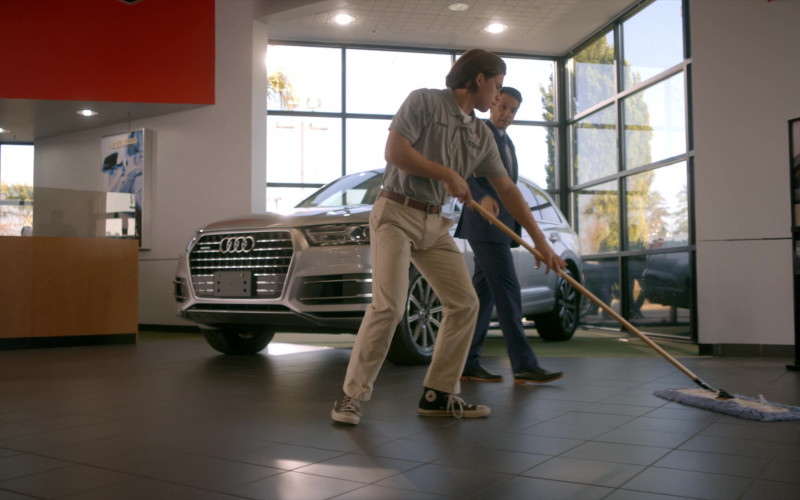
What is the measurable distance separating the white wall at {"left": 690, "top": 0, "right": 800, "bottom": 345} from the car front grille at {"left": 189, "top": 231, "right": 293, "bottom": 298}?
11.6 feet

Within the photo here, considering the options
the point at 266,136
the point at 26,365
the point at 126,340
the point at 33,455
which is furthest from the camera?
the point at 266,136

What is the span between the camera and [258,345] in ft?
20.4

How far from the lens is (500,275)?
4266 millimetres

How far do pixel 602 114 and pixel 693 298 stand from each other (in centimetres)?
327

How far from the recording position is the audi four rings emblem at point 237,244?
5031 millimetres

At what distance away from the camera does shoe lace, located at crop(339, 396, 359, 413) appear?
307cm

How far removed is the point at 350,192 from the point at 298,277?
1363 millimetres

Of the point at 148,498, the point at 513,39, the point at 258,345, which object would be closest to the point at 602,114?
the point at 513,39

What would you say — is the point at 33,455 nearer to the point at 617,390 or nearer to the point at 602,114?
the point at 617,390

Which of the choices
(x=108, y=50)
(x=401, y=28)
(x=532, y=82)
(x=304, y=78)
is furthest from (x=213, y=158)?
(x=532, y=82)

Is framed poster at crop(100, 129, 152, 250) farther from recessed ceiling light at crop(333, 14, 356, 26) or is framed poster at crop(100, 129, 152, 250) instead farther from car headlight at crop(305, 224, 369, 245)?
car headlight at crop(305, 224, 369, 245)

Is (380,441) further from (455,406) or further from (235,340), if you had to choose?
(235,340)

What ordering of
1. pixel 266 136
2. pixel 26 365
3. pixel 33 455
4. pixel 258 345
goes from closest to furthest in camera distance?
1. pixel 33 455
2. pixel 26 365
3. pixel 258 345
4. pixel 266 136

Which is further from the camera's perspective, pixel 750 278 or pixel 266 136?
pixel 266 136
